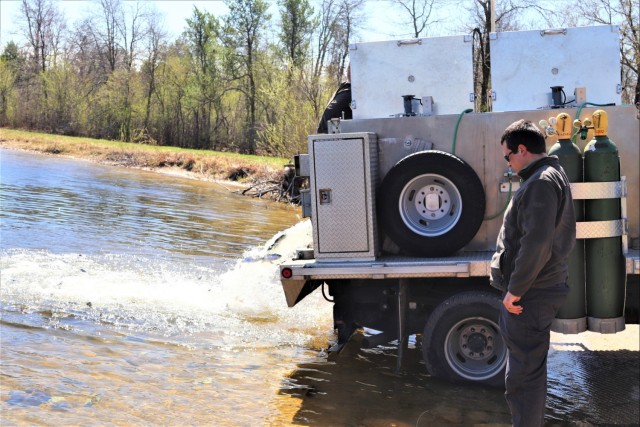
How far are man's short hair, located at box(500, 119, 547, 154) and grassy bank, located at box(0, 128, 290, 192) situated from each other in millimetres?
24195

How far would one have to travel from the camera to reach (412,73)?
26.0ft

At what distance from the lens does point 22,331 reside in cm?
912

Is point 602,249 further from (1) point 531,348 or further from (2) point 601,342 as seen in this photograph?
(2) point 601,342

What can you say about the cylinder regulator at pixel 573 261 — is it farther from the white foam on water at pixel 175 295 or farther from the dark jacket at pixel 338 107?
the white foam on water at pixel 175 295

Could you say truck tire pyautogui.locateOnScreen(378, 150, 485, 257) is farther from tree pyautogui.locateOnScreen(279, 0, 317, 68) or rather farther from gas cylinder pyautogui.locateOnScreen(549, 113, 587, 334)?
tree pyautogui.locateOnScreen(279, 0, 317, 68)

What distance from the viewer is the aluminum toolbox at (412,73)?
25.9 feet

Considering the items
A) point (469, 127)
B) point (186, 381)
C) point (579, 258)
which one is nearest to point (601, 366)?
point (579, 258)

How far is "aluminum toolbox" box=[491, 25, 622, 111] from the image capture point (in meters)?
7.52

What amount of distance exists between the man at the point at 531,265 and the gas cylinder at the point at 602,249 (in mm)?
1569

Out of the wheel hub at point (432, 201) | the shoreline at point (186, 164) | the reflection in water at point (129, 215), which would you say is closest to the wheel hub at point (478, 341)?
the wheel hub at point (432, 201)

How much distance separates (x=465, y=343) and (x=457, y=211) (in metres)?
1.20

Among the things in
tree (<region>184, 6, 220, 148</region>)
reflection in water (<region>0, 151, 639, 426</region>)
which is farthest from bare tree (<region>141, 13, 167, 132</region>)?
reflection in water (<region>0, 151, 639, 426</region>)

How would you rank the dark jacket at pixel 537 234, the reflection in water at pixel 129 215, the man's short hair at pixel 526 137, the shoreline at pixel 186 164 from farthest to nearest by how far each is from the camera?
the shoreline at pixel 186 164 < the reflection in water at pixel 129 215 < the man's short hair at pixel 526 137 < the dark jacket at pixel 537 234

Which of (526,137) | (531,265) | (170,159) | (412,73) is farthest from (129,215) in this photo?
(170,159)
